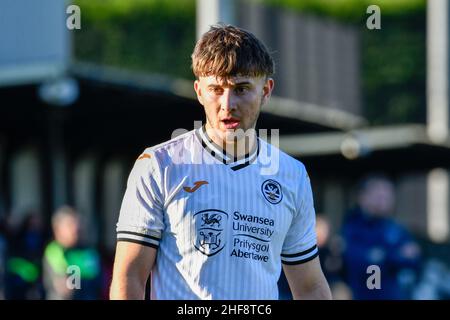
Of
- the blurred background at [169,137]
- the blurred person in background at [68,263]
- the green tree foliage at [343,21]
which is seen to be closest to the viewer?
the blurred person in background at [68,263]

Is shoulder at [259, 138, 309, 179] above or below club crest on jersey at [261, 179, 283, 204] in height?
above

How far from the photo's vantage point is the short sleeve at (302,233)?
5.19m

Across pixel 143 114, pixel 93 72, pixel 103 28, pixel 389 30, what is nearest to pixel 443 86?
pixel 143 114

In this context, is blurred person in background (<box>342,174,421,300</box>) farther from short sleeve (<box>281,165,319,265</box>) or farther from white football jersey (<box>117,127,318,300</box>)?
white football jersey (<box>117,127,318,300</box>)

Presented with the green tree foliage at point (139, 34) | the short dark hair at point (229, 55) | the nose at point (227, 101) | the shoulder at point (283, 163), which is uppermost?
the green tree foliage at point (139, 34)

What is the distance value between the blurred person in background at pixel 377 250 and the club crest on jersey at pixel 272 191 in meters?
5.83

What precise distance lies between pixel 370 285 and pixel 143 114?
21.3 feet

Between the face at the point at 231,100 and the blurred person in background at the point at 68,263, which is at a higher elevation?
the face at the point at 231,100

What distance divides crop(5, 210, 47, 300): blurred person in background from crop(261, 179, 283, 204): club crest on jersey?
7972mm

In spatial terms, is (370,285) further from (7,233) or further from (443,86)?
(443,86)

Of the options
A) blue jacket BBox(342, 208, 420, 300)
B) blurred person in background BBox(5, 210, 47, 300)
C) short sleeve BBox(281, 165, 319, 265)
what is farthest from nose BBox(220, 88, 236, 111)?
blurred person in background BBox(5, 210, 47, 300)

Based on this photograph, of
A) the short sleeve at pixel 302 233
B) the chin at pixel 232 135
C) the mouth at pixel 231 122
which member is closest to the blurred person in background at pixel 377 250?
the short sleeve at pixel 302 233

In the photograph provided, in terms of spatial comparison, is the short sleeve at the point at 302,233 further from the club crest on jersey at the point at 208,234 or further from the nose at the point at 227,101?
the nose at the point at 227,101

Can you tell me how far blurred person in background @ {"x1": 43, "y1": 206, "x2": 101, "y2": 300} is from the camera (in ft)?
38.1
